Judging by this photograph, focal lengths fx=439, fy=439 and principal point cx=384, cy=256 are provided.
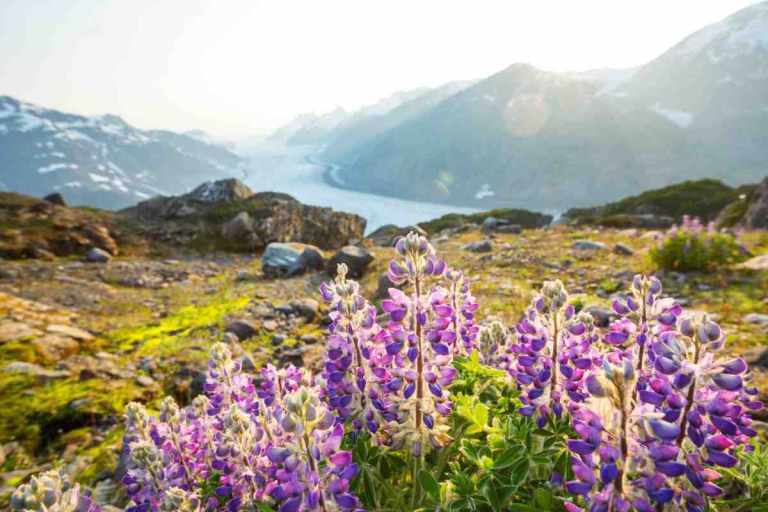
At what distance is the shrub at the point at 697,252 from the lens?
950 cm

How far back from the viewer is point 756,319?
6375 millimetres

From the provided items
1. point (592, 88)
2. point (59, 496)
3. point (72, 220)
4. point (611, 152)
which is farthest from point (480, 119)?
point (59, 496)

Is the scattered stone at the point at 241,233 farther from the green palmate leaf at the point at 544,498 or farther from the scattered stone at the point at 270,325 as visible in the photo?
the green palmate leaf at the point at 544,498

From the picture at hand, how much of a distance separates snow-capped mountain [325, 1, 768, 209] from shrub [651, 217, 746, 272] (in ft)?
441

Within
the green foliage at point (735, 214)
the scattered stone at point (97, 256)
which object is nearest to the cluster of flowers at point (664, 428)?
the scattered stone at point (97, 256)

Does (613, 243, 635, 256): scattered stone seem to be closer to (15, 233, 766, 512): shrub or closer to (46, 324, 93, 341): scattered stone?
(15, 233, 766, 512): shrub

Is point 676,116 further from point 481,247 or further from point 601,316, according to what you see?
point 601,316

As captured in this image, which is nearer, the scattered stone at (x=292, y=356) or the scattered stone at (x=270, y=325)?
the scattered stone at (x=292, y=356)

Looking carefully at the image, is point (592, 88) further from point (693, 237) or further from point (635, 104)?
point (693, 237)

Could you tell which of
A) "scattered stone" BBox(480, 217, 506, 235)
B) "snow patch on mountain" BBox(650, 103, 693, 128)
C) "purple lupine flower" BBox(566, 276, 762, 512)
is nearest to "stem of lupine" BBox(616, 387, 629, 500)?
"purple lupine flower" BBox(566, 276, 762, 512)

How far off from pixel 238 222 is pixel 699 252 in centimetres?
1520

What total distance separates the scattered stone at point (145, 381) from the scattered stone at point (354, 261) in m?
6.73

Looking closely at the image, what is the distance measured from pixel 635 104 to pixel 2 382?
197 m

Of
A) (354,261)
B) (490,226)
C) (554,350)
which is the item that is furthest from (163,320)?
(490,226)
